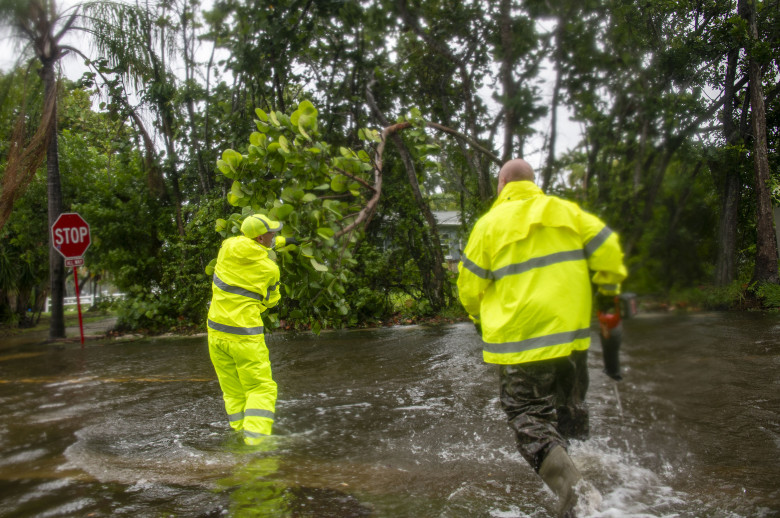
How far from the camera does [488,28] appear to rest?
7.87 m

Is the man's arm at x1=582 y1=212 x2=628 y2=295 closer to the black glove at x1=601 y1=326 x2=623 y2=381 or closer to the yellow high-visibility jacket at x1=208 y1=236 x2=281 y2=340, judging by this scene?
the black glove at x1=601 y1=326 x2=623 y2=381

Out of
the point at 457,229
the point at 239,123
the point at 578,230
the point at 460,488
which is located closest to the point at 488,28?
the point at 457,229

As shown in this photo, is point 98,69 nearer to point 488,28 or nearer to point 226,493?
point 488,28

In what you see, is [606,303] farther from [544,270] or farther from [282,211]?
[282,211]

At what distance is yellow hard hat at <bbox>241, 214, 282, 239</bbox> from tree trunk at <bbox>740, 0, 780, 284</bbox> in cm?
325

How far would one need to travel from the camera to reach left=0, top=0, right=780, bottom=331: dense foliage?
Answer: 9.59 ft

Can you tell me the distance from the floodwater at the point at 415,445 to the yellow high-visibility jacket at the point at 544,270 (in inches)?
11.0

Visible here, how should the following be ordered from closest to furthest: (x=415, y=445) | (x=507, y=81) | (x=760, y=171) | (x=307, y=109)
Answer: (x=415, y=445) < (x=307, y=109) < (x=760, y=171) < (x=507, y=81)

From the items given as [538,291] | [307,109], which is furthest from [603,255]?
[307,109]

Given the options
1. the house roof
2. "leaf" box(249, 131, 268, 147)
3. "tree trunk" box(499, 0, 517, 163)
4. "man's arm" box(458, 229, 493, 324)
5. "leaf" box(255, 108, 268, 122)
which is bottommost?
"man's arm" box(458, 229, 493, 324)

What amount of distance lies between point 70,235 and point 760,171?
35.4 feet

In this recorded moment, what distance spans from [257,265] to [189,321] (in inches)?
315

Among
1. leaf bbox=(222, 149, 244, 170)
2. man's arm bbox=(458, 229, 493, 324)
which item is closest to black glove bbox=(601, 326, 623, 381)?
man's arm bbox=(458, 229, 493, 324)

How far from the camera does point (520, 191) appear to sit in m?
2.93
